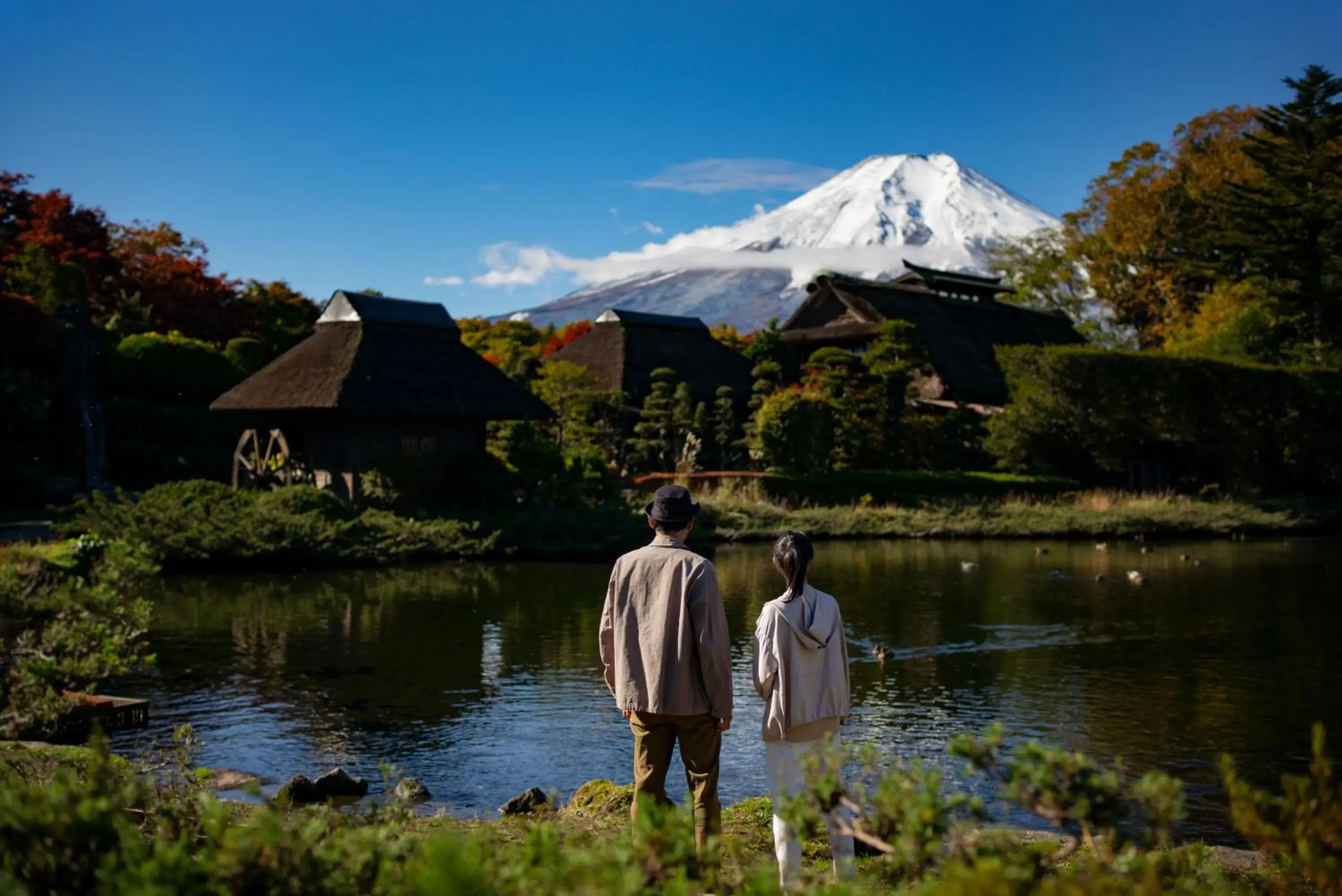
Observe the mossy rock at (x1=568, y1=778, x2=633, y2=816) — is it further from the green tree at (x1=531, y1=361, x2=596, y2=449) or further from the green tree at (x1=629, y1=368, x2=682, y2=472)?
the green tree at (x1=629, y1=368, x2=682, y2=472)

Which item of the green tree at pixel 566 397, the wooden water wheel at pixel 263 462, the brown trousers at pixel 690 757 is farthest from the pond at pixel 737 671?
the green tree at pixel 566 397

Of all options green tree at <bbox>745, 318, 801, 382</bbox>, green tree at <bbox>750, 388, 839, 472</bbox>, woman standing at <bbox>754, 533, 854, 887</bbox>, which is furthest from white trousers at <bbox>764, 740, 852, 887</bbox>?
green tree at <bbox>745, 318, 801, 382</bbox>

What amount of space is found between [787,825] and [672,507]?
1378 millimetres

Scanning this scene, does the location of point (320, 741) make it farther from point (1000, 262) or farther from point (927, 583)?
point (1000, 262)

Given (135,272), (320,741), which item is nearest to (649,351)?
(135,272)

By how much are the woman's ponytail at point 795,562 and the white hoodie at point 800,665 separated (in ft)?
0.14

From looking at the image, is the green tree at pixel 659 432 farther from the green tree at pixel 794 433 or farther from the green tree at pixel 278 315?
the green tree at pixel 278 315

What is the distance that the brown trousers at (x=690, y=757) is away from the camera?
5.41 metres

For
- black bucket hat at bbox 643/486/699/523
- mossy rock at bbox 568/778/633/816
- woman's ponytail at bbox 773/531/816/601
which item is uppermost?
black bucket hat at bbox 643/486/699/523

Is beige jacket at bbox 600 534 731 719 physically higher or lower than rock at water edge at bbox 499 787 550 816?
higher

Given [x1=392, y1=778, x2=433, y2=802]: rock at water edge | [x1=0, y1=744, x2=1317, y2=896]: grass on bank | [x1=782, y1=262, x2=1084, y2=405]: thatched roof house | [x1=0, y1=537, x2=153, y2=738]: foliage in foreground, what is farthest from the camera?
[x1=782, y1=262, x2=1084, y2=405]: thatched roof house

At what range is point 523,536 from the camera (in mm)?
24094

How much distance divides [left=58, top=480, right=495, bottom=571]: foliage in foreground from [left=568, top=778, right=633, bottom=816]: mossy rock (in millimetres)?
14087

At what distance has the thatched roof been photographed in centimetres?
2727
